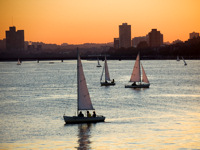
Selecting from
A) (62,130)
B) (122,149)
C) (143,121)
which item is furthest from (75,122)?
(122,149)

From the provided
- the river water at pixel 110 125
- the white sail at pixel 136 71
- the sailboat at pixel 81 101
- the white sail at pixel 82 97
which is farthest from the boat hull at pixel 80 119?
the white sail at pixel 136 71

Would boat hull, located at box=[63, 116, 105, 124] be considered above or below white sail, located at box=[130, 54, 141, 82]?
below

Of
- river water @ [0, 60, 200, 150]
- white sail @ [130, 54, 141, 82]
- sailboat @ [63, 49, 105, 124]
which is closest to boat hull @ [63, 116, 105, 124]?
sailboat @ [63, 49, 105, 124]

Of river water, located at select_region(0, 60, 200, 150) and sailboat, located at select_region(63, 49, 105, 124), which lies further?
sailboat, located at select_region(63, 49, 105, 124)

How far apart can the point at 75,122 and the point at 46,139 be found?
705cm

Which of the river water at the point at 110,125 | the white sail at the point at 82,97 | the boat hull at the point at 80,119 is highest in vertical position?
the white sail at the point at 82,97

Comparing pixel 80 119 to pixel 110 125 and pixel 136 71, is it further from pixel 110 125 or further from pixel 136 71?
pixel 136 71

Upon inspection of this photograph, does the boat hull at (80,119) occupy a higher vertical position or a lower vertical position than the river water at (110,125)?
higher

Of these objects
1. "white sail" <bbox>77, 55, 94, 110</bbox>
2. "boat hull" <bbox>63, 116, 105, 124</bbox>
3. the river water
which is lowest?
the river water

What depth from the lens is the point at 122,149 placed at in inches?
1542

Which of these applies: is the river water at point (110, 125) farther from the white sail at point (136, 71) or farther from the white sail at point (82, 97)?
the white sail at point (136, 71)

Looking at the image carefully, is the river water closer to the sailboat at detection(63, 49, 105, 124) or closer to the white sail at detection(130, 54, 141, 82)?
the sailboat at detection(63, 49, 105, 124)

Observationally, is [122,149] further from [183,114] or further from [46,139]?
[183,114]

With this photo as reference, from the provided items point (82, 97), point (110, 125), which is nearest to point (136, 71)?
point (82, 97)
